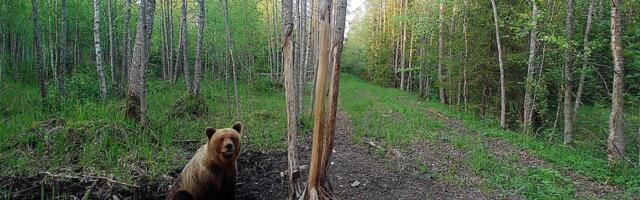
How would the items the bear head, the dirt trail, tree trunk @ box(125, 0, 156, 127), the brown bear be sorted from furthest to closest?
tree trunk @ box(125, 0, 156, 127)
the dirt trail
the brown bear
the bear head

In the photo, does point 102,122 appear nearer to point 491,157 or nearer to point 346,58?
point 491,157

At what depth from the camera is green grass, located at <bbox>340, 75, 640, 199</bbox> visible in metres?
6.36

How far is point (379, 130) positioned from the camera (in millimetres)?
10391

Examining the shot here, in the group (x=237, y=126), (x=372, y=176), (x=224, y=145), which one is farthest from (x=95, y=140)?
(x=372, y=176)

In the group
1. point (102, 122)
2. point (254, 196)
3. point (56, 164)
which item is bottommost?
point (254, 196)

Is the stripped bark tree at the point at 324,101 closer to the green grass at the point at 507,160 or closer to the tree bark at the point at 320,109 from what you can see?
the tree bark at the point at 320,109

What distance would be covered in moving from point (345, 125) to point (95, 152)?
6839mm

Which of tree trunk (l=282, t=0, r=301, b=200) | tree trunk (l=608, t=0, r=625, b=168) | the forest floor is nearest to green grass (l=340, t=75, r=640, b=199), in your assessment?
the forest floor

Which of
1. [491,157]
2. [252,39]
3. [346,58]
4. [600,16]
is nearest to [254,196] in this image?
[491,157]

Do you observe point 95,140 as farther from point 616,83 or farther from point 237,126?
point 616,83

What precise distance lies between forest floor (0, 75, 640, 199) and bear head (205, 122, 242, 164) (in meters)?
1.12

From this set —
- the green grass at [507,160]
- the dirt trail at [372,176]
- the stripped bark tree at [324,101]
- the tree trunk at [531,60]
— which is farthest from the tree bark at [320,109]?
the tree trunk at [531,60]

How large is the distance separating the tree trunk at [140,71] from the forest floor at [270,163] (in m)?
0.34

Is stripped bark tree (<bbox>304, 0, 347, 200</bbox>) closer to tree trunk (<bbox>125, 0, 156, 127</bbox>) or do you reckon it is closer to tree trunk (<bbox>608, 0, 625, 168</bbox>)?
tree trunk (<bbox>125, 0, 156, 127</bbox>)
